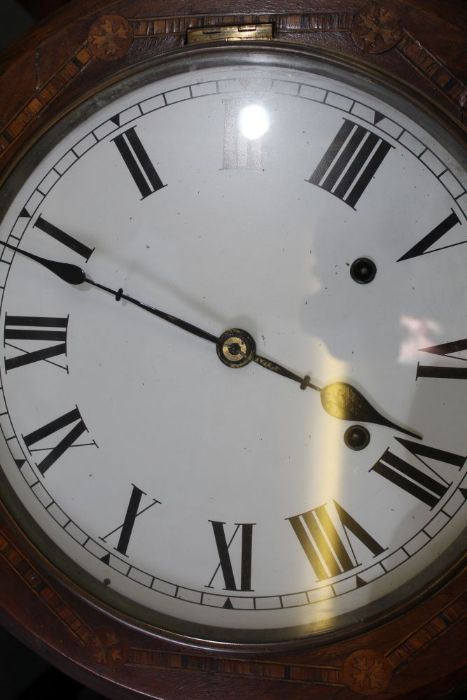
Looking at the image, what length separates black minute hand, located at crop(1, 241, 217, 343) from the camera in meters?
0.90

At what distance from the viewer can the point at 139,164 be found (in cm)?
90

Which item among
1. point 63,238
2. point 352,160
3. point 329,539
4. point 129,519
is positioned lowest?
point 329,539

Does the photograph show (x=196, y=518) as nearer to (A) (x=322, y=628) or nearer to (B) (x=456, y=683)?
(A) (x=322, y=628)

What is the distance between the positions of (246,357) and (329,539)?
205 mm

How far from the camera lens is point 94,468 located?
93 cm

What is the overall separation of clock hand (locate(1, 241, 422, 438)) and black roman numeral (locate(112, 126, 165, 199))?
0.37 feet

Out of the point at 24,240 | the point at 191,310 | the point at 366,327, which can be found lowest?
the point at 366,327

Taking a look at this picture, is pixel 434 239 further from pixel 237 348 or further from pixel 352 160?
pixel 237 348

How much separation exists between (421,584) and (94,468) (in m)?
0.36

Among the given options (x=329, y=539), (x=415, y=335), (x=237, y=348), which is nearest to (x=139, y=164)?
(x=237, y=348)

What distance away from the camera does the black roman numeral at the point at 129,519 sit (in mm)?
925

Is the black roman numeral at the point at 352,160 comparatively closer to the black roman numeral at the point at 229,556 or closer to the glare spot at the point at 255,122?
the glare spot at the point at 255,122

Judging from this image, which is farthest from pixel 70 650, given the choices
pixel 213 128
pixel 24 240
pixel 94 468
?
pixel 213 128

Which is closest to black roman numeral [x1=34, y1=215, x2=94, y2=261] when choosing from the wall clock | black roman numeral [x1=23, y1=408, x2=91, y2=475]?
the wall clock
